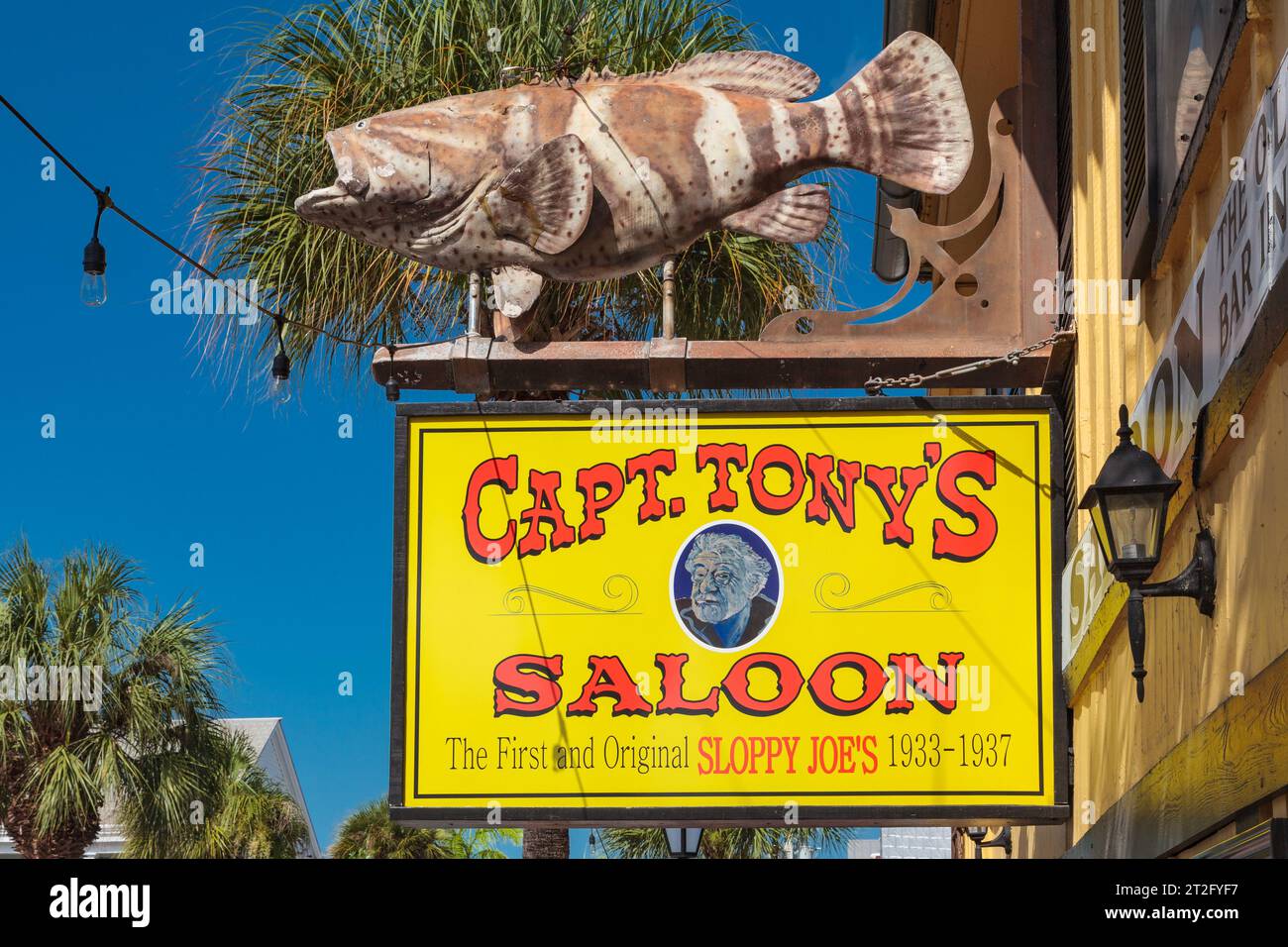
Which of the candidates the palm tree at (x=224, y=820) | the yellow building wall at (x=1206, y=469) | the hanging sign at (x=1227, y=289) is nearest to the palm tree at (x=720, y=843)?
the palm tree at (x=224, y=820)

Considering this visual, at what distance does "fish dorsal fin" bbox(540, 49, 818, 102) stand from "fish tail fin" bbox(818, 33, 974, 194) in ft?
0.66

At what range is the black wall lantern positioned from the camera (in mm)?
4676

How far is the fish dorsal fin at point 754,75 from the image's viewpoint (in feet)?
21.2

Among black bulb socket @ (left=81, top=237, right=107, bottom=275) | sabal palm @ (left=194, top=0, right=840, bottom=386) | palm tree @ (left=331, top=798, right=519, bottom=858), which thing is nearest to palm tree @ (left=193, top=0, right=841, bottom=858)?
sabal palm @ (left=194, top=0, right=840, bottom=386)

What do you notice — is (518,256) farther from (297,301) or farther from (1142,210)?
(297,301)

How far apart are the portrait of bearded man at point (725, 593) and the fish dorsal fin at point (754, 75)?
5.53 ft

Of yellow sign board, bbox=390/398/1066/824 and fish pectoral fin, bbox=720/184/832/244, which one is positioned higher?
fish pectoral fin, bbox=720/184/832/244

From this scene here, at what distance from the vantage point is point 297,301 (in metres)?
12.5

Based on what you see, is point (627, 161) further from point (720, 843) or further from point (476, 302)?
point (720, 843)

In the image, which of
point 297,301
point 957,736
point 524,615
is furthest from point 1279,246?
point 297,301

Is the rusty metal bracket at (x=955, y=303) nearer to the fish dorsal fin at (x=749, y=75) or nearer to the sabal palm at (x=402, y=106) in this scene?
the fish dorsal fin at (x=749, y=75)

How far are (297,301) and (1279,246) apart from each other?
31.4ft

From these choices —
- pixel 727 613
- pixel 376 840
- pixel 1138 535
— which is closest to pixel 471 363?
pixel 727 613

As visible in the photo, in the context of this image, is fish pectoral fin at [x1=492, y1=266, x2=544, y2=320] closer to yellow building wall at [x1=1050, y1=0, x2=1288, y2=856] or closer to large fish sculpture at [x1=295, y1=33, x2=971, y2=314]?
large fish sculpture at [x1=295, y1=33, x2=971, y2=314]
